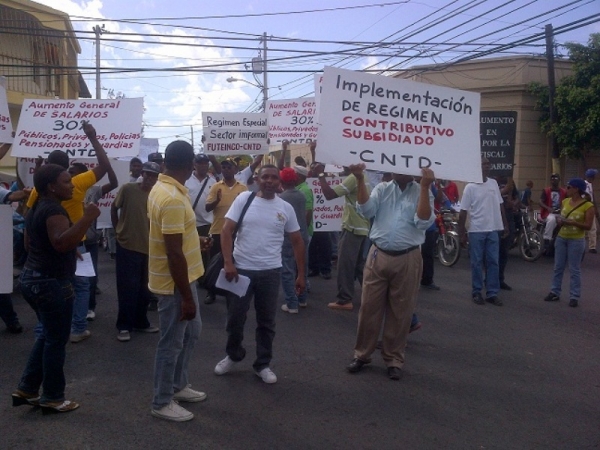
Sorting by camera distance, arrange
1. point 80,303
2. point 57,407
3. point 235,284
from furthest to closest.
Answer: point 80,303
point 235,284
point 57,407

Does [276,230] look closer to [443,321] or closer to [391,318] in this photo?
[391,318]

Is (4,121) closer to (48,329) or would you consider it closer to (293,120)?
(48,329)

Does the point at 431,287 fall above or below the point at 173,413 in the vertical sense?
above

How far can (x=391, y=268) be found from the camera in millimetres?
5688

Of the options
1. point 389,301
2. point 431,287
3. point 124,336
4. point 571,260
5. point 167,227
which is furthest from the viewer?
point 431,287

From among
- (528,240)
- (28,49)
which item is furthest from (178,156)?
(28,49)

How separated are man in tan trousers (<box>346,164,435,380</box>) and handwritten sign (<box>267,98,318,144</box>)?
674cm

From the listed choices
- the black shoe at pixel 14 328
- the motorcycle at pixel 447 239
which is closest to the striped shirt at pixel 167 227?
the black shoe at pixel 14 328

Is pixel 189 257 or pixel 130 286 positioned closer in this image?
pixel 189 257

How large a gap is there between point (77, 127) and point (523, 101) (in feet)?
60.3

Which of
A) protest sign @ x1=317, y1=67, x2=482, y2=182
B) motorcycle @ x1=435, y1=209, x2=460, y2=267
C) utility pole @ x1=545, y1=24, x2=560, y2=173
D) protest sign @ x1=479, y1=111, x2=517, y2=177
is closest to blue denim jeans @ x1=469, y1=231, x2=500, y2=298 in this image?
protest sign @ x1=479, y1=111, x2=517, y2=177

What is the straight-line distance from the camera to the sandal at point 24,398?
4820mm

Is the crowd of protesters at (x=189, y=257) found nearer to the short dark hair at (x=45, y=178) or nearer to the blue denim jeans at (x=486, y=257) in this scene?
Answer: the short dark hair at (x=45, y=178)

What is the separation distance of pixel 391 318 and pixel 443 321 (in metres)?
2.40
